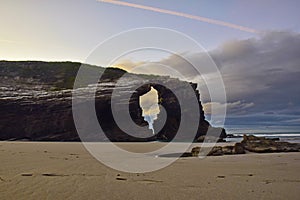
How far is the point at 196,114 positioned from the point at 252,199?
2262cm

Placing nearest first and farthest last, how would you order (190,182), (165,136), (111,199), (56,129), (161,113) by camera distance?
(111,199) < (190,182) < (56,129) < (165,136) < (161,113)

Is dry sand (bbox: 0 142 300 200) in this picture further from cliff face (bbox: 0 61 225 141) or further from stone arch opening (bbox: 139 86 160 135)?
stone arch opening (bbox: 139 86 160 135)

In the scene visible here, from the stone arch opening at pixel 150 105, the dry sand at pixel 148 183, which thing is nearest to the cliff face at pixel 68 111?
the stone arch opening at pixel 150 105

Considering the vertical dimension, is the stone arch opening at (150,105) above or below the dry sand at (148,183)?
above

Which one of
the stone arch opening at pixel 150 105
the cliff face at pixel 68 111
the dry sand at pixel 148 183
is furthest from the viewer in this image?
the stone arch opening at pixel 150 105

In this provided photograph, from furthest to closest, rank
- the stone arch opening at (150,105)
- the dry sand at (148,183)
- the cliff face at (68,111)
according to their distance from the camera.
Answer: the stone arch opening at (150,105) < the cliff face at (68,111) < the dry sand at (148,183)

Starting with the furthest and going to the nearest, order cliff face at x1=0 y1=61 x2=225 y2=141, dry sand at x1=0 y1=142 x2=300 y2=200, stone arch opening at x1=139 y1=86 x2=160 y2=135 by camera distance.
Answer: stone arch opening at x1=139 y1=86 x2=160 y2=135
cliff face at x1=0 y1=61 x2=225 y2=141
dry sand at x1=0 y1=142 x2=300 y2=200

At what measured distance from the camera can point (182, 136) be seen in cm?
2425

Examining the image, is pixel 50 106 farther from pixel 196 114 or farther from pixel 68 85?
pixel 196 114

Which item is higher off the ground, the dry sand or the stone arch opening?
the stone arch opening

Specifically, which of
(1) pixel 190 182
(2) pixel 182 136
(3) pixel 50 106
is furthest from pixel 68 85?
(1) pixel 190 182

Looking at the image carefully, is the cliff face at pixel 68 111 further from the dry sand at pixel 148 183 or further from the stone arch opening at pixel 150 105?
the dry sand at pixel 148 183

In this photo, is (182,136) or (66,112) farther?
(182,136)

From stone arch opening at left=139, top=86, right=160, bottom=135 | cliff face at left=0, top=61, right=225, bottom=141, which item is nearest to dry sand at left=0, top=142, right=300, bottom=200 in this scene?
cliff face at left=0, top=61, right=225, bottom=141
